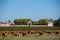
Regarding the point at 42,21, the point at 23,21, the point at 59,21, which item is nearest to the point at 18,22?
the point at 23,21

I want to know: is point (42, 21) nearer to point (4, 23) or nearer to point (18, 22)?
point (18, 22)

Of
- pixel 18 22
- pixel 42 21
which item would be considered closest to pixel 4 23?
pixel 18 22

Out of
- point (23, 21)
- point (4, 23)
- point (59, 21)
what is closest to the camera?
point (59, 21)

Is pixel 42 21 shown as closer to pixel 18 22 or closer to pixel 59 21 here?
pixel 18 22

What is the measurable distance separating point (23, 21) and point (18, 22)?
3.53 meters

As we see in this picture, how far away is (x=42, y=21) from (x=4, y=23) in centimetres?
1610

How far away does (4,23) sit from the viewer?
5419 cm

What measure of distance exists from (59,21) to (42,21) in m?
18.4

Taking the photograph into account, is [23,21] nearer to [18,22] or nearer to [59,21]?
[18,22]

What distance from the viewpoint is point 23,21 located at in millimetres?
59844

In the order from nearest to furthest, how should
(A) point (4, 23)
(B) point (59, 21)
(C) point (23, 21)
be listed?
(B) point (59, 21), (A) point (4, 23), (C) point (23, 21)

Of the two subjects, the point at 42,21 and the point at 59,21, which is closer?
the point at 59,21

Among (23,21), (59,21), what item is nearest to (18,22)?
(23,21)

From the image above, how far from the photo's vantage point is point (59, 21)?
146ft
